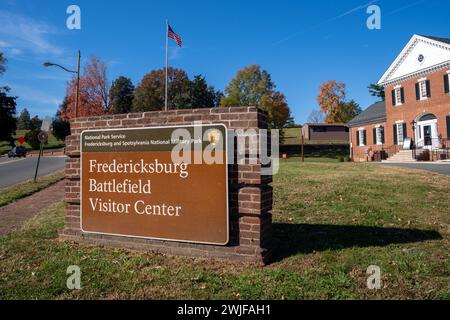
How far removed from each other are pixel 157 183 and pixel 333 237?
112 inches

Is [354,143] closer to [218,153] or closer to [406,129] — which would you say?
[406,129]

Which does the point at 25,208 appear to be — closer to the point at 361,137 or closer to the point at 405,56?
the point at 405,56

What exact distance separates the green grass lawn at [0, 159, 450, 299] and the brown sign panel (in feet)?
1.31

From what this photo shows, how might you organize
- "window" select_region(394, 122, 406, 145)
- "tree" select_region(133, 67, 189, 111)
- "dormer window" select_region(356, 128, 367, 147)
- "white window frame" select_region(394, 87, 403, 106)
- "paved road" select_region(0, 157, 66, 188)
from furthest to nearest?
1. "tree" select_region(133, 67, 189, 111)
2. "dormer window" select_region(356, 128, 367, 147)
3. "white window frame" select_region(394, 87, 403, 106)
4. "window" select_region(394, 122, 406, 145)
5. "paved road" select_region(0, 157, 66, 188)

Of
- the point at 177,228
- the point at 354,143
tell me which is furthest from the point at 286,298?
the point at 354,143

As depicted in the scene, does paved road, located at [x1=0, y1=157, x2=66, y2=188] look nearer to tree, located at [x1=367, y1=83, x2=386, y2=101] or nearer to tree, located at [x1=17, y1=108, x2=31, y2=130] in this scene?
tree, located at [x1=367, y1=83, x2=386, y2=101]

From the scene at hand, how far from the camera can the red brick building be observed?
26422mm

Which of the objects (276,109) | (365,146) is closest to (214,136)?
(365,146)

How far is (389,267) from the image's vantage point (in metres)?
4.17

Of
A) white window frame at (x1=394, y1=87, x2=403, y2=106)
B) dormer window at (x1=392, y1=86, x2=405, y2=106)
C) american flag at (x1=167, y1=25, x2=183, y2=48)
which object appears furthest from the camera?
Answer: white window frame at (x1=394, y1=87, x2=403, y2=106)

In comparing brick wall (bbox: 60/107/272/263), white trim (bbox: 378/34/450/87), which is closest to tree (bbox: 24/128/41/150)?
white trim (bbox: 378/34/450/87)

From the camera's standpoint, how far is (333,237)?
548 centimetres

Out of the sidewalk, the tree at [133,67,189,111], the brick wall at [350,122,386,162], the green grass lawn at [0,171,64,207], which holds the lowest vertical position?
the sidewalk
